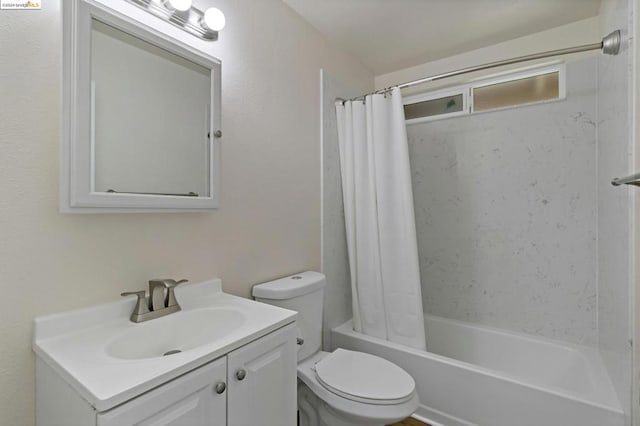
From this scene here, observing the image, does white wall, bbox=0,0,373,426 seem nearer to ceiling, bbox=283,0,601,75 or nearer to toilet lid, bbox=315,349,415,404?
ceiling, bbox=283,0,601,75

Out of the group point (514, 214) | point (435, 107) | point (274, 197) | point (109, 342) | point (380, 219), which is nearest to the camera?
point (109, 342)

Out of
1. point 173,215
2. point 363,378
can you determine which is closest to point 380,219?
point 363,378

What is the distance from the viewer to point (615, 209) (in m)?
1.45

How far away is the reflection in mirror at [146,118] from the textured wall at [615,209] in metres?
1.73

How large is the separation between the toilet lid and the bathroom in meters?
0.52

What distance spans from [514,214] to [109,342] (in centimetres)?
236

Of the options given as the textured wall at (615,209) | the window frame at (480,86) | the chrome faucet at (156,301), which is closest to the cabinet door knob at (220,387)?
the chrome faucet at (156,301)

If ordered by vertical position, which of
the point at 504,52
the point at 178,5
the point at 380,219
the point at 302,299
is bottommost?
the point at 302,299

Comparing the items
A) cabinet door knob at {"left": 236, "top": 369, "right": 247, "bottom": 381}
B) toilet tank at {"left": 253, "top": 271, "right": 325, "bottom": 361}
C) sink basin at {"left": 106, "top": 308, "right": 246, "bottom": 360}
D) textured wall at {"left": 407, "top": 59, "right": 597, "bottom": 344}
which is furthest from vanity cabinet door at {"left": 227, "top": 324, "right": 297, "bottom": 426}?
textured wall at {"left": 407, "top": 59, "right": 597, "bottom": 344}

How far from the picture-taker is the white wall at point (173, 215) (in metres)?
0.87

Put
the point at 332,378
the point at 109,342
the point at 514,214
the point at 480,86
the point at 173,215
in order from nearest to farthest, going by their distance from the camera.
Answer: the point at 109,342
the point at 173,215
the point at 332,378
the point at 514,214
the point at 480,86

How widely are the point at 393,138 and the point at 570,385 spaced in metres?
1.81

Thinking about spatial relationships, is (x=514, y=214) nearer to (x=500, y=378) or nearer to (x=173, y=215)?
(x=500, y=378)

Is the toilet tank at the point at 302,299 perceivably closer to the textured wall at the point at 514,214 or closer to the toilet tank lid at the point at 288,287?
the toilet tank lid at the point at 288,287
